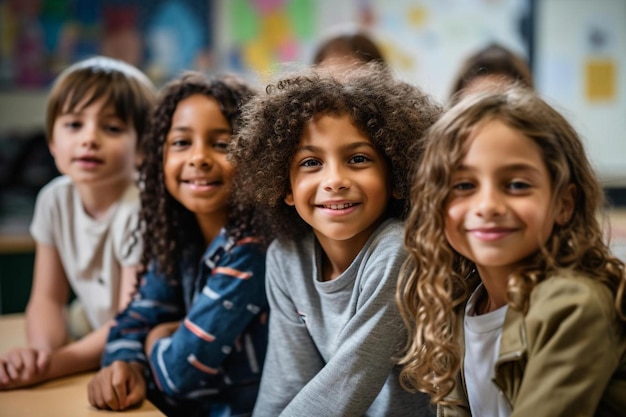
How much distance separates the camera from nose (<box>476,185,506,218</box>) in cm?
83

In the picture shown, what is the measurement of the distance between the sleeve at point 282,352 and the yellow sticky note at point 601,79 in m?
2.94

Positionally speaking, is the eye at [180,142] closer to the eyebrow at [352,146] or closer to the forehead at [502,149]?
the eyebrow at [352,146]

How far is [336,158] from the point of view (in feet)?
3.54

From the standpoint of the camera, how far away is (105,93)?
157 centimetres

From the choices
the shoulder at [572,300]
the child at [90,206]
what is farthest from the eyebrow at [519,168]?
the child at [90,206]

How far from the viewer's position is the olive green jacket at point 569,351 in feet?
2.55

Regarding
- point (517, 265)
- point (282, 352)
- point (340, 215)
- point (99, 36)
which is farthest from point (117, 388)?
point (99, 36)

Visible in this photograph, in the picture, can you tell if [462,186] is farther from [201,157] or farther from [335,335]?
[201,157]

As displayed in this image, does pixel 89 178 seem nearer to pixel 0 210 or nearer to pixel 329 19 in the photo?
pixel 0 210

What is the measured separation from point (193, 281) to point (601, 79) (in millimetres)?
2945

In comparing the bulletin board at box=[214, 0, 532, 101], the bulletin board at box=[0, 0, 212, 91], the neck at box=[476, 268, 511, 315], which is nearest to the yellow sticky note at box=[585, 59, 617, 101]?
the bulletin board at box=[214, 0, 532, 101]

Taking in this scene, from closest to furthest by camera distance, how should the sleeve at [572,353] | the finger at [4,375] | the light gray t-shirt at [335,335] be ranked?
the sleeve at [572,353] → the light gray t-shirt at [335,335] → the finger at [4,375]

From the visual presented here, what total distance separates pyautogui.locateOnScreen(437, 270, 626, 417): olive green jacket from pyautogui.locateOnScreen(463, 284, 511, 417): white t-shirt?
5 centimetres

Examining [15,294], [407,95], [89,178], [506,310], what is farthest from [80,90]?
[15,294]
